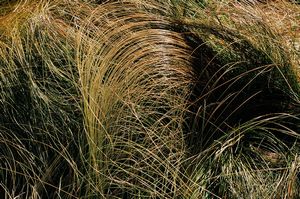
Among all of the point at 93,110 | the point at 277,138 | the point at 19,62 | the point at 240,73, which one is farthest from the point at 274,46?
the point at 19,62

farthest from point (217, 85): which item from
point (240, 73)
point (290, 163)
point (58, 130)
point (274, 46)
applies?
point (58, 130)

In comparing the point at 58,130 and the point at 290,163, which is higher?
the point at 58,130

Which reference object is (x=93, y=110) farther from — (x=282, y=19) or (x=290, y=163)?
(x=282, y=19)

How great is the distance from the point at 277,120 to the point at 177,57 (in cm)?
48

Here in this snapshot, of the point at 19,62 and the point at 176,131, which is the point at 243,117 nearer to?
the point at 176,131

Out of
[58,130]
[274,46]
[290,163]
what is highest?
[274,46]

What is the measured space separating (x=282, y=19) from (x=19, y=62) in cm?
110

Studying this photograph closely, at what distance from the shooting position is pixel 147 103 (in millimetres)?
2260

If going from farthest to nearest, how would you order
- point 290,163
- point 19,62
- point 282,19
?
point 282,19, point 19,62, point 290,163

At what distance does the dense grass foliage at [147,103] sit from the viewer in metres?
2.07

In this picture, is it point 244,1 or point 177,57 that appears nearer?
point 177,57

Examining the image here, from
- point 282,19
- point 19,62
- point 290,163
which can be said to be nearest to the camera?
point 290,163

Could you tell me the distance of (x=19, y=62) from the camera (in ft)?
7.50

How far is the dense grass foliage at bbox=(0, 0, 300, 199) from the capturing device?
2.07m
